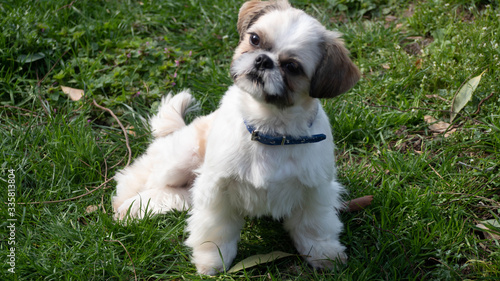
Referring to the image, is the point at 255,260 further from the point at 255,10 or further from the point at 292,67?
the point at 255,10

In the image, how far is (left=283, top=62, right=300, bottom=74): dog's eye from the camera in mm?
2598

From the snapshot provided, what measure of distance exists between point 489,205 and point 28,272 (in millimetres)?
3129

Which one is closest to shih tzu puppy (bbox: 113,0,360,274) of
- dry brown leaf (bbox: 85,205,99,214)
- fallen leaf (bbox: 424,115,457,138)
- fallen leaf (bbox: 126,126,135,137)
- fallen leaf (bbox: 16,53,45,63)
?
dry brown leaf (bbox: 85,205,99,214)

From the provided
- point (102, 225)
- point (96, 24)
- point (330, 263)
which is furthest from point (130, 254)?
point (96, 24)

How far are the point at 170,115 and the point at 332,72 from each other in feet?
5.71

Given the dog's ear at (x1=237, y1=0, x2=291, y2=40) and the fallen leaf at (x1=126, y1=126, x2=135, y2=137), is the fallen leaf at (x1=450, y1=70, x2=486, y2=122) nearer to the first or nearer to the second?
the dog's ear at (x1=237, y1=0, x2=291, y2=40)

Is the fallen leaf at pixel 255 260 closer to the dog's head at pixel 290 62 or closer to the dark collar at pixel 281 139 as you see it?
the dark collar at pixel 281 139

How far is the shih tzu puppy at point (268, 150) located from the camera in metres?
2.61

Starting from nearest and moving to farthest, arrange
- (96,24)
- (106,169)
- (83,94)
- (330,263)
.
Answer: (330,263)
(106,169)
(83,94)
(96,24)

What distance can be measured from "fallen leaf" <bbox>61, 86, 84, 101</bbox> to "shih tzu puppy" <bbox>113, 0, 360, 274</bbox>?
4.53 ft

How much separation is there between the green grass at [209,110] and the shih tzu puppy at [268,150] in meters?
0.17

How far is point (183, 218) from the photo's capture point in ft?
11.6

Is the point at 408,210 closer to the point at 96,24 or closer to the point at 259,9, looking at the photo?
the point at 259,9

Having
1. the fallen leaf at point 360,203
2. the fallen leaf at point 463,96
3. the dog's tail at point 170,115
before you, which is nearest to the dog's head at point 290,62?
the fallen leaf at point 360,203
